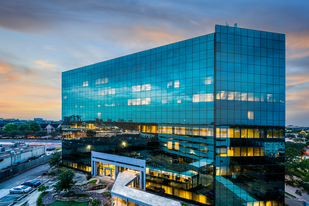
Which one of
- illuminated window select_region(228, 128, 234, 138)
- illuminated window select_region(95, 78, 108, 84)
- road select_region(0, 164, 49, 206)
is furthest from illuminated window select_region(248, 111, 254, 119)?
road select_region(0, 164, 49, 206)

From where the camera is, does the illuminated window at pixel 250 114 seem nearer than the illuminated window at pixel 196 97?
Yes

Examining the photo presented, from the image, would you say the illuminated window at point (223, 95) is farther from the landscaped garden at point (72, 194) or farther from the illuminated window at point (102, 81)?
the illuminated window at point (102, 81)

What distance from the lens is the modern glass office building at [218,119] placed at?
25.5 metres

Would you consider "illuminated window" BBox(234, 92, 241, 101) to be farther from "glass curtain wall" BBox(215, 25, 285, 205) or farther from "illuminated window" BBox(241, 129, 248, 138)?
"illuminated window" BBox(241, 129, 248, 138)

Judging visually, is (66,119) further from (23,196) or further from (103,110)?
(23,196)

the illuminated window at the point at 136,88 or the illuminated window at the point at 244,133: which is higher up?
the illuminated window at the point at 136,88

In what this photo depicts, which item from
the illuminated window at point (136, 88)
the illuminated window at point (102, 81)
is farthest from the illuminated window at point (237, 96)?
the illuminated window at point (102, 81)

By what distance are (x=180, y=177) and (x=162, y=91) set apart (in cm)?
1766

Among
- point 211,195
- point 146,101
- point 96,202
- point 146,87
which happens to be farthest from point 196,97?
point 96,202

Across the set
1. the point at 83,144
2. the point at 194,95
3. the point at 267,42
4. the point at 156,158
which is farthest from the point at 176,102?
the point at 83,144

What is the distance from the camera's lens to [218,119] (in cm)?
2545

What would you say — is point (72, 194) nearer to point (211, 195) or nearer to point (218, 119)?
point (211, 195)

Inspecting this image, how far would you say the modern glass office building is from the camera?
2548cm

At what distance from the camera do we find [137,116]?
34.3 metres
